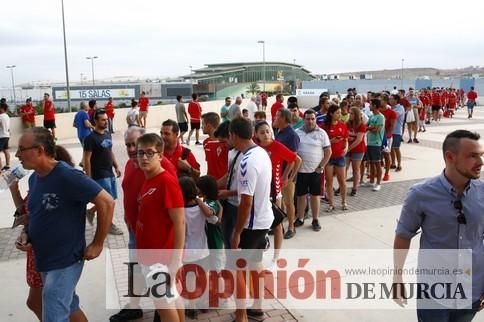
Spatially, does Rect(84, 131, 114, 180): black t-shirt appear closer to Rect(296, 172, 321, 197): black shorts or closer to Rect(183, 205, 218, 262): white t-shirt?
Rect(183, 205, 218, 262): white t-shirt

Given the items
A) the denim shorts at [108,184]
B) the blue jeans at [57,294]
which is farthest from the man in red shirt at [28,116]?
the blue jeans at [57,294]

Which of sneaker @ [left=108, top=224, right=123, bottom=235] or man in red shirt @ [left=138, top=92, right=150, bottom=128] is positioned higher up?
man in red shirt @ [left=138, top=92, right=150, bottom=128]

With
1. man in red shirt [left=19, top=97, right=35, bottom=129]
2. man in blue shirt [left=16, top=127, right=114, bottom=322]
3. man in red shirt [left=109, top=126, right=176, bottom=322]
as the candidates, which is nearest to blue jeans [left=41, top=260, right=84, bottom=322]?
man in blue shirt [left=16, top=127, right=114, bottom=322]

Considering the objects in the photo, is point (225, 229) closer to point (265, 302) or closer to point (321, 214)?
point (265, 302)

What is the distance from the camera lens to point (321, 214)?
6.82 metres

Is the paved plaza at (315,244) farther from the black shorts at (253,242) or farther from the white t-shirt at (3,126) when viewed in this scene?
the white t-shirt at (3,126)

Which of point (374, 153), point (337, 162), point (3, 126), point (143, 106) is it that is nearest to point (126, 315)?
point (337, 162)

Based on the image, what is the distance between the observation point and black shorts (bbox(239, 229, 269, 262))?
358 cm

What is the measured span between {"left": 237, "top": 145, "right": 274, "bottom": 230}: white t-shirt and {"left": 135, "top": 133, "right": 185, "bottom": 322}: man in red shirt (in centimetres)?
63

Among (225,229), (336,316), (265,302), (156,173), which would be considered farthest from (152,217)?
(336,316)

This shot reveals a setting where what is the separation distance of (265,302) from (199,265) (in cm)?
74

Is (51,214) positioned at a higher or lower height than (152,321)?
higher

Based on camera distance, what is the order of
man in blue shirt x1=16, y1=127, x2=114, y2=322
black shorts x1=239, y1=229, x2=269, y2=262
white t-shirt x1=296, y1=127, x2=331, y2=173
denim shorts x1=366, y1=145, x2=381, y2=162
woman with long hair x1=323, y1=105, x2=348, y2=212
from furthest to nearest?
denim shorts x1=366, y1=145, x2=381, y2=162, woman with long hair x1=323, y1=105, x2=348, y2=212, white t-shirt x1=296, y1=127, x2=331, y2=173, black shorts x1=239, y1=229, x2=269, y2=262, man in blue shirt x1=16, y1=127, x2=114, y2=322

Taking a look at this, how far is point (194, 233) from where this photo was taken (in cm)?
371
